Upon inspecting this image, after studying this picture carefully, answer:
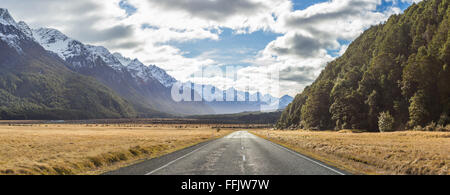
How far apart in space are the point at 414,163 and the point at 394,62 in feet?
219

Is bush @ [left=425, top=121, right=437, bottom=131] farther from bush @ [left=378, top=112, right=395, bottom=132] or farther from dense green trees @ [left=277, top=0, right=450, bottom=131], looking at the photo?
bush @ [left=378, top=112, right=395, bottom=132]

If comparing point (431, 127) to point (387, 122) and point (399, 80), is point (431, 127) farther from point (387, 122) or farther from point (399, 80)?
point (399, 80)

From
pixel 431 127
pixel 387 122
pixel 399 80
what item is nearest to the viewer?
pixel 431 127

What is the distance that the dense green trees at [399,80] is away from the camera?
5638 centimetres

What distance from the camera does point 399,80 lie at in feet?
220

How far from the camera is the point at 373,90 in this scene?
238 ft

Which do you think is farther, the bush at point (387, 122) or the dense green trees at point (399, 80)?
the bush at point (387, 122)

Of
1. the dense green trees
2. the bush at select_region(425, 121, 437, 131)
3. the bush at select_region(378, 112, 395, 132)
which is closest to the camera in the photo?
the bush at select_region(425, 121, 437, 131)

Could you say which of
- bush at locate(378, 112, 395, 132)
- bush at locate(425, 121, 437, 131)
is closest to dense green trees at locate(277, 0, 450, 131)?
bush at locate(425, 121, 437, 131)

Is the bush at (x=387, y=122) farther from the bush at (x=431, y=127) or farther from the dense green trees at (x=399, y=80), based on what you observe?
the bush at (x=431, y=127)

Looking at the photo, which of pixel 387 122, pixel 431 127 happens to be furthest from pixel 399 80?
pixel 431 127

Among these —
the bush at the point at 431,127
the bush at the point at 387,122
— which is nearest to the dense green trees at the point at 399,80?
the bush at the point at 431,127

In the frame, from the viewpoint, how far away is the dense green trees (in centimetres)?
5638
